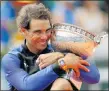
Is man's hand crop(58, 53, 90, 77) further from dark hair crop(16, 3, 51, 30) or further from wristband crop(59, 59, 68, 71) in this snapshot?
dark hair crop(16, 3, 51, 30)

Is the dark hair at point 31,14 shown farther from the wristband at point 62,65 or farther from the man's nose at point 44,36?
the wristband at point 62,65

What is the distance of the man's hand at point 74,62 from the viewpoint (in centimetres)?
127

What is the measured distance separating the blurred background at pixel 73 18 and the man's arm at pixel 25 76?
1699 mm

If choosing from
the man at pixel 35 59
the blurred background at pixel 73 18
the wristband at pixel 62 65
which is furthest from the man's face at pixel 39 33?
the blurred background at pixel 73 18

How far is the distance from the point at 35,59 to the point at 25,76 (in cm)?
9

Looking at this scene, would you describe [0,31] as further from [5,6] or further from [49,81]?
[49,81]

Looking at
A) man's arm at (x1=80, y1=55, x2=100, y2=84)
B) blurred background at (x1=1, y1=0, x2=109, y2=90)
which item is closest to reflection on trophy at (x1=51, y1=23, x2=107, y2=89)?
man's arm at (x1=80, y1=55, x2=100, y2=84)

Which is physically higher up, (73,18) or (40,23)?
(40,23)

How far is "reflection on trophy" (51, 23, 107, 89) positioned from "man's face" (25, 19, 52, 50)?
0.04 metres

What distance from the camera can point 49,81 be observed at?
127 cm

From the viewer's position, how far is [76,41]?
1301 millimetres

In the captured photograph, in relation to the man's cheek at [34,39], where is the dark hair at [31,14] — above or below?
above

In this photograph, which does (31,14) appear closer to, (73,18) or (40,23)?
(40,23)

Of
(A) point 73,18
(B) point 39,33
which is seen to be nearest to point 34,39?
(B) point 39,33
